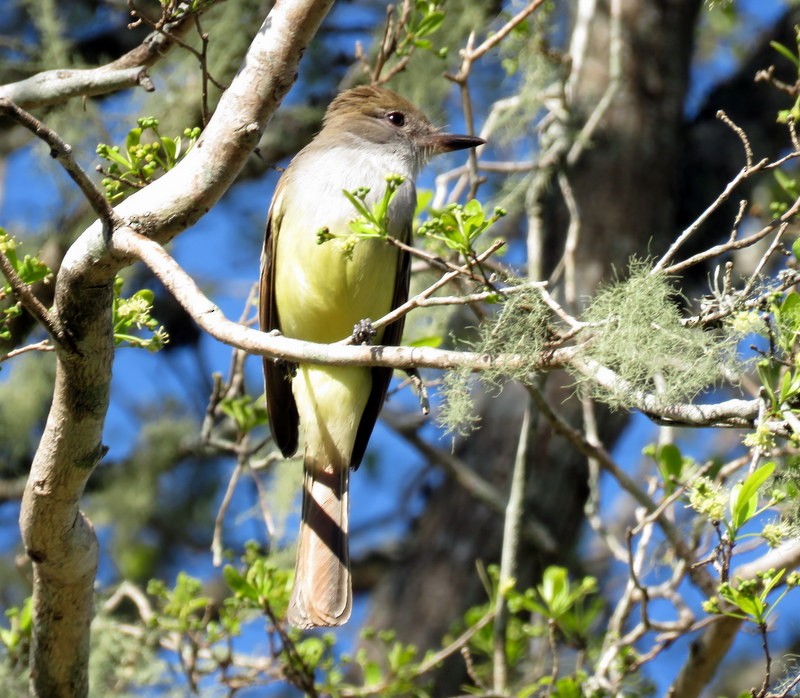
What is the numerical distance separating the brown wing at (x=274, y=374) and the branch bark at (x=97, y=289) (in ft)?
4.41

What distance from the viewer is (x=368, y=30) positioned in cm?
718

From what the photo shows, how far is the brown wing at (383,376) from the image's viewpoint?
4.64m

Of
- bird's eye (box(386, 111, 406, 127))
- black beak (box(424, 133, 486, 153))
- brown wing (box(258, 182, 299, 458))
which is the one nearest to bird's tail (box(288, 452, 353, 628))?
brown wing (box(258, 182, 299, 458))

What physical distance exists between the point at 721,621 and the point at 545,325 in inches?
58.7

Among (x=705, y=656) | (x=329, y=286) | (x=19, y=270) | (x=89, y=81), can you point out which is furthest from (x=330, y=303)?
(x=705, y=656)

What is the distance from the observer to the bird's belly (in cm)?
454

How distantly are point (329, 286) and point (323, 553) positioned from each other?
1.02 m

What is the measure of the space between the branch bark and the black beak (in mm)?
1602

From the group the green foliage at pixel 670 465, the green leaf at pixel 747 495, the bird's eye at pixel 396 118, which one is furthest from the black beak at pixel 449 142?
the green leaf at pixel 747 495

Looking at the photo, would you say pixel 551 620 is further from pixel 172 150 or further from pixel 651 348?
pixel 172 150

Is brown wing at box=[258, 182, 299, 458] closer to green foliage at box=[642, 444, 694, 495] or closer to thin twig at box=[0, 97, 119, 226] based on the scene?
green foliage at box=[642, 444, 694, 495]

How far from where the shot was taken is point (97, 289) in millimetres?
3084

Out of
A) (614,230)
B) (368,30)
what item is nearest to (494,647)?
(614,230)

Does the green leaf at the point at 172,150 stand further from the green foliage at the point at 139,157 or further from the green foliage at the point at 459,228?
the green foliage at the point at 459,228
